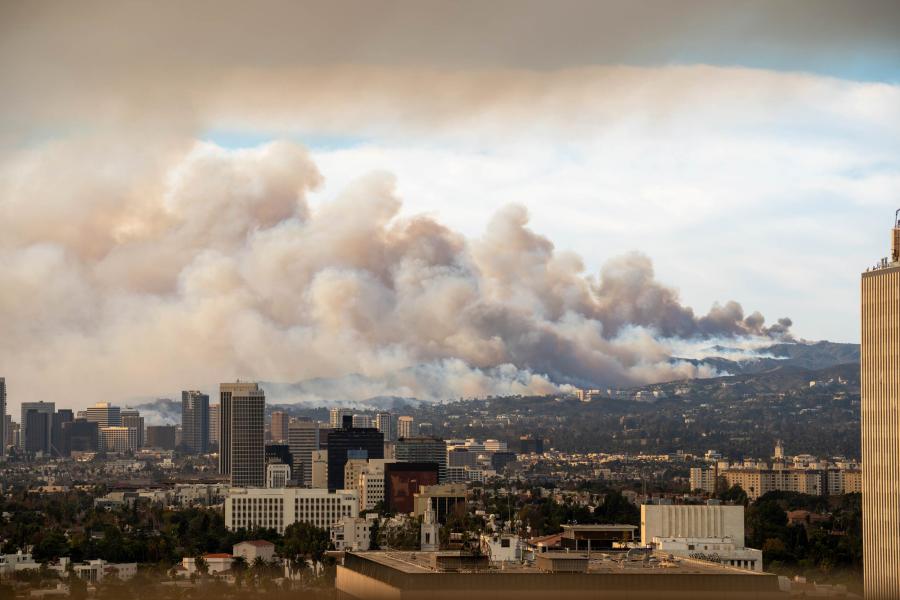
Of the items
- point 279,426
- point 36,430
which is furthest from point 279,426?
point 36,430

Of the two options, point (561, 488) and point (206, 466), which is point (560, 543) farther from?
point (206, 466)

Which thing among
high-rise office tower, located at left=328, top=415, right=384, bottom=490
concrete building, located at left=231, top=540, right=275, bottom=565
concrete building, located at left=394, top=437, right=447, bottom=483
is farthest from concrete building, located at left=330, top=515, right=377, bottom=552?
concrete building, located at left=394, top=437, right=447, bottom=483

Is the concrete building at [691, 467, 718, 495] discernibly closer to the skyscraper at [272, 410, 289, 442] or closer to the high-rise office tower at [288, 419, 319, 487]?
the high-rise office tower at [288, 419, 319, 487]

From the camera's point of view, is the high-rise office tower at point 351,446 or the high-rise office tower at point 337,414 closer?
the high-rise office tower at point 351,446

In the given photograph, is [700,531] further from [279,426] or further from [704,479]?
[279,426]

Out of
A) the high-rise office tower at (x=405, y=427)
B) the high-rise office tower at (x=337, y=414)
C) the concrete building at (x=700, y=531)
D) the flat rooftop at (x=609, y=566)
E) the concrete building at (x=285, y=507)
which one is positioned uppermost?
the high-rise office tower at (x=337, y=414)

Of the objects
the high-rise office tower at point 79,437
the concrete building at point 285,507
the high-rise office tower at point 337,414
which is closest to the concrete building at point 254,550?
the concrete building at point 285,507

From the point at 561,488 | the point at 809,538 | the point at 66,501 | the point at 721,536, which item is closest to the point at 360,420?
the point at 561,488

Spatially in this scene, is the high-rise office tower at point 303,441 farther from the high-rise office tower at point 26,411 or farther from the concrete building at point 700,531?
the concrete building at point 700,531
